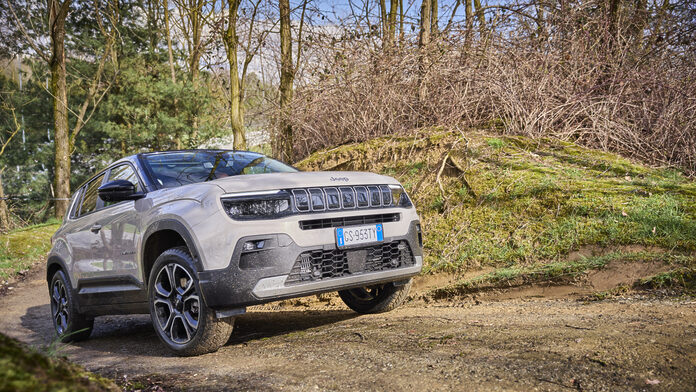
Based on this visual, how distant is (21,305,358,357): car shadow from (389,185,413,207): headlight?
1.34 meters

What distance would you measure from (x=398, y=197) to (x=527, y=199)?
2886mm

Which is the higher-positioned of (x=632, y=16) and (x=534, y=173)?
(x=632, y=16)

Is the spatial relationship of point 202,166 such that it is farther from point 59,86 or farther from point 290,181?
point 59,86

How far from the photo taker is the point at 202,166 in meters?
4.99

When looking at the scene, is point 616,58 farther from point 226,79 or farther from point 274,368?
point 226,79

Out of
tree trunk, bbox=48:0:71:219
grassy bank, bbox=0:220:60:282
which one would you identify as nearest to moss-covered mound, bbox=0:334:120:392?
grassy bank, bbox=0:220:60:282

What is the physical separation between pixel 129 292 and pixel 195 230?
1.34 meters

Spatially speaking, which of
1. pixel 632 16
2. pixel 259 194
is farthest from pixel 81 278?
pixel 632 16

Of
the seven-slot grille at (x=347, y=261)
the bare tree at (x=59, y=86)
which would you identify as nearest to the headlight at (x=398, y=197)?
the seven-slot grille at (x=347, y=261)

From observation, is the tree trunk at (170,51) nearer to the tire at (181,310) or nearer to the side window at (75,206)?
the side window at (75,206)

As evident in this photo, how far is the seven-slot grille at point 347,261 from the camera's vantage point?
397cm

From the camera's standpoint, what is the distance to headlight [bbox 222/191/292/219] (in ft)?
12.7

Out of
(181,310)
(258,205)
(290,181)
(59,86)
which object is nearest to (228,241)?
(258,205)

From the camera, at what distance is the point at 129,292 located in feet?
15.7
